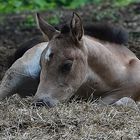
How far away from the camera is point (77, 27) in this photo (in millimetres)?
8281

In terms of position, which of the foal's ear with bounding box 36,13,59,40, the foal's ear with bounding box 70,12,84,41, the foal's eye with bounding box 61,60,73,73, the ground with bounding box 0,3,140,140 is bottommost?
the ground with bounding box 0,3,140,140

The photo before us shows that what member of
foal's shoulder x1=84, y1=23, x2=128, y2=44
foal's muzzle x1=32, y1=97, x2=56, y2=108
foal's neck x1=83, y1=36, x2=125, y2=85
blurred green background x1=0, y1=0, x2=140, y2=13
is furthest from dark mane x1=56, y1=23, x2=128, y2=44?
blurred green background x1=0, y1=0, x2=140, y2=13

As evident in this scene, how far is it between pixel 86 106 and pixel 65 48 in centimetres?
75

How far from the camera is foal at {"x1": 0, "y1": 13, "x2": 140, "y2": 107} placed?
26.6 ft

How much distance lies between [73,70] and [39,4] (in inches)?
292

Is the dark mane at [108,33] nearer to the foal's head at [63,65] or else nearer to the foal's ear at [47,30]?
the foal's ear at [47,30]

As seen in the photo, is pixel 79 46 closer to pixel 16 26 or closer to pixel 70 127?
pixel 70 127

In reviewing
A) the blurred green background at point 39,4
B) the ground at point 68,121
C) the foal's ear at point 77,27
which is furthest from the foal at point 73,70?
the blurred green background at point 39,4

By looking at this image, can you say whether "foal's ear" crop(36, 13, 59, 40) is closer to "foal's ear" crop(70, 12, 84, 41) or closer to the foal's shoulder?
"foal's ear" crop(70, 12, 84, 41)

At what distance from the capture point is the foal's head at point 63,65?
8039 millimetres

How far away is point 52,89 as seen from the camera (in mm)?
8039

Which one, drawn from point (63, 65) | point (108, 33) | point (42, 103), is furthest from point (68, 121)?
point (108, 33)

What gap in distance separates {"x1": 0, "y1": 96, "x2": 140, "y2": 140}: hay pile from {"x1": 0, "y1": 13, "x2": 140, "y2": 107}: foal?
0.27 metres

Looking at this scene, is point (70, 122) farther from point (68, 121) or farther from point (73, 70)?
point (73, 70)
